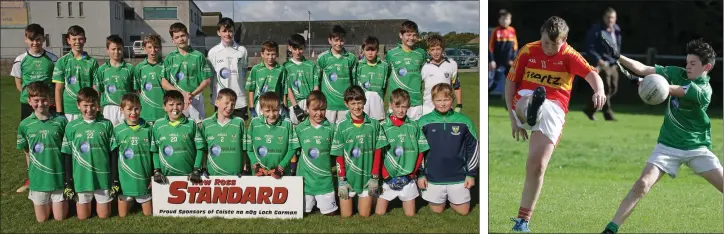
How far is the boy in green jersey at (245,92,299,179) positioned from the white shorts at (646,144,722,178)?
2602 mm

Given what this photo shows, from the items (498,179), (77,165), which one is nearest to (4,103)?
(77,165)

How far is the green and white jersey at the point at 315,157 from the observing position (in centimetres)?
557

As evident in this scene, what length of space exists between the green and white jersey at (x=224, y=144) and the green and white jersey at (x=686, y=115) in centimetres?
307

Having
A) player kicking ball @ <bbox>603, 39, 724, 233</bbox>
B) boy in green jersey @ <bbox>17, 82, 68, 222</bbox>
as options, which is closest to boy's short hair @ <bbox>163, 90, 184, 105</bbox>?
boy in green jersey @ <bbox>17, 82, 68, 222</bbox>

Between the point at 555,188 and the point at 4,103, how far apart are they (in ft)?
18.3

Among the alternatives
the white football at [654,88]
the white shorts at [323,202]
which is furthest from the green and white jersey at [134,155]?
the white football at [654,88]

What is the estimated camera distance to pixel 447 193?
5746 mm

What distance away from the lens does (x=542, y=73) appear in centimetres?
433

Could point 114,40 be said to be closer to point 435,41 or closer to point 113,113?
point 113,113

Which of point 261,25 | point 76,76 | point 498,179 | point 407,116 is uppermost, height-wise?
point 261,25

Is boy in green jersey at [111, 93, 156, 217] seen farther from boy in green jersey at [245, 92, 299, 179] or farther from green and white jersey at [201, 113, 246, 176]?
boy in green jersey at [245, 92, 299, 179]

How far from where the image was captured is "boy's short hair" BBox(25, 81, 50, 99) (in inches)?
219

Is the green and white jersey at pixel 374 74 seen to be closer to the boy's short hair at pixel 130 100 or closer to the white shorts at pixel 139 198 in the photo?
the boy's short hair at pixel 130 100

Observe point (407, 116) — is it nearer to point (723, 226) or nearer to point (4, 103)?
point (723, 226)
